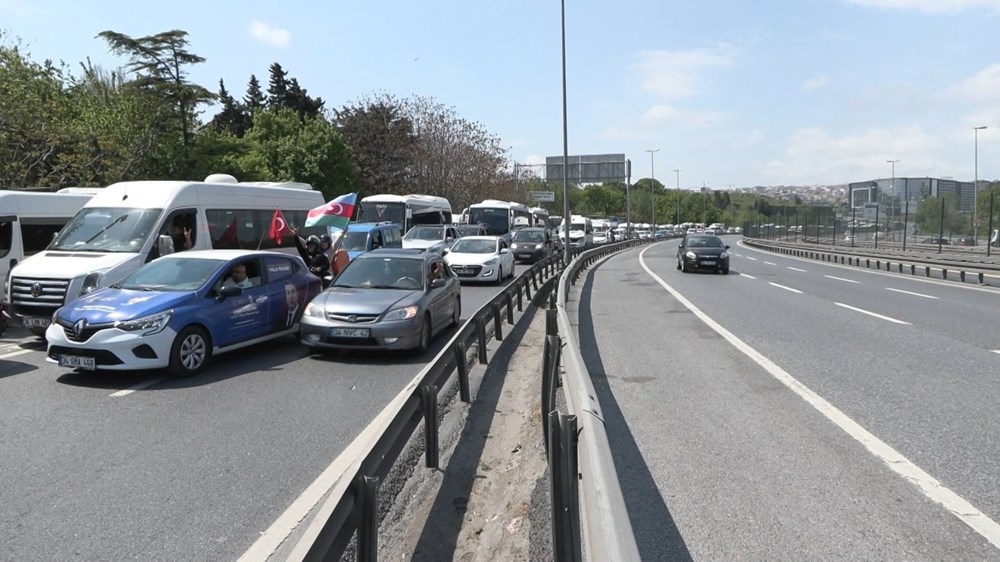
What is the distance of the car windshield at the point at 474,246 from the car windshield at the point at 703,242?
9.03 m

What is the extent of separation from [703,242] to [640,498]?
24487 mm

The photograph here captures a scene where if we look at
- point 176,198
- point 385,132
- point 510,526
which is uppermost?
point 385,132

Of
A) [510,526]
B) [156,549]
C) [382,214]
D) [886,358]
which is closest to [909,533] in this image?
[510,526]

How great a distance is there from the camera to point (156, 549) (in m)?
4.07

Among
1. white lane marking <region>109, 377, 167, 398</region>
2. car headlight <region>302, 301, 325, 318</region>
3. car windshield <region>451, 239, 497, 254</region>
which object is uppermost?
car windshield <region>451, 239, 497, 254</region>

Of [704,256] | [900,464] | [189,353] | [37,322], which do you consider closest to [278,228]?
[37,322]

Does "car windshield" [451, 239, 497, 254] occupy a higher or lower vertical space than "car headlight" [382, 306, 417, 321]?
higher

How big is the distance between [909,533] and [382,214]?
1167 inches

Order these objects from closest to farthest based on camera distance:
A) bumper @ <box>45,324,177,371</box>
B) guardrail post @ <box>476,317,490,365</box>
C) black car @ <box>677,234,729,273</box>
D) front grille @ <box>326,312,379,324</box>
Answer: bumper @ <box>45,324,177,371</box> → guardrail post @ <box>476,317,490,365</box> → front grille @ <box>326,312,379,324</box> → black car @ <box>677,234,729,273</box>

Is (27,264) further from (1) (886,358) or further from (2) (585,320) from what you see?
(1) (886,358)

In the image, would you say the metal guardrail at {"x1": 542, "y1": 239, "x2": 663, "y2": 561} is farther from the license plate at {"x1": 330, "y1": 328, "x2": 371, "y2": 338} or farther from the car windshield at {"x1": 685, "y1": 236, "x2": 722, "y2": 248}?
the car windshield at {"x1": 685, "y1": 236, "x2": 722, "y2": 248}

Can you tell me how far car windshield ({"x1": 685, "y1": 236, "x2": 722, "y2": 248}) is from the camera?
Result: 27569 mm

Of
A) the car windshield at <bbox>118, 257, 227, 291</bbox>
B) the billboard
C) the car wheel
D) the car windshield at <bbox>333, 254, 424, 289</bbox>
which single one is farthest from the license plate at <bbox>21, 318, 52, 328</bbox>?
the billboard

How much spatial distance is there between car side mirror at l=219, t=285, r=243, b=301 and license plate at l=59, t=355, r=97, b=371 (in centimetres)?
173
